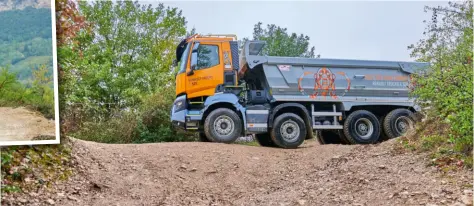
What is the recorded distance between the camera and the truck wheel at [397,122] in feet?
33.2

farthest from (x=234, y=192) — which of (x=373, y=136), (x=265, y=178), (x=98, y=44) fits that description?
(x=98, y=44)

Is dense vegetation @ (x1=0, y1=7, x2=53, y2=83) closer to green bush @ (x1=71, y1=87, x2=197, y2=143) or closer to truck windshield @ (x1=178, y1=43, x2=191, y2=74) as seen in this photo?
truck windshield @ (x1=178, y1=43, x2=191, y2=74)

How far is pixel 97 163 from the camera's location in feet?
22.5

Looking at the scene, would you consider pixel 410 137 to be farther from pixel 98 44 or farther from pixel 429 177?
pixel 98 44

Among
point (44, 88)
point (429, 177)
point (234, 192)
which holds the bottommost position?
point (234, 192)

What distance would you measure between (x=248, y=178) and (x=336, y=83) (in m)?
3.80

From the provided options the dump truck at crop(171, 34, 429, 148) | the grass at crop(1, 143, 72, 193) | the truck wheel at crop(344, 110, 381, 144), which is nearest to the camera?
the grass at crop(1, 143, 72, 193)

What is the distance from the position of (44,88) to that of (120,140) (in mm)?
6953

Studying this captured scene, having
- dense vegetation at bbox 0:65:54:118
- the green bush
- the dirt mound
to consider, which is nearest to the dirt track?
the dirt mound

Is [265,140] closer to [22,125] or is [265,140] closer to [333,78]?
[333,78]

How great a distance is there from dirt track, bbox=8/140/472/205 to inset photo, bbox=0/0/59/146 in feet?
2.71

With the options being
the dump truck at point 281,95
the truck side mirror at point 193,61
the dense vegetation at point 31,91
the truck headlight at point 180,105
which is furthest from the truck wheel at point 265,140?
the dense vegetation at point 31,91

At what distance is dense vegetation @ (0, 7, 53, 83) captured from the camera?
15.2 ft

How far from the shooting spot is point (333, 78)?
9.95 metres
